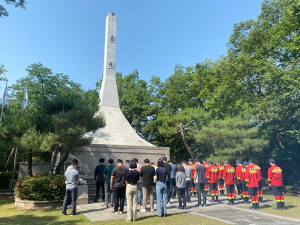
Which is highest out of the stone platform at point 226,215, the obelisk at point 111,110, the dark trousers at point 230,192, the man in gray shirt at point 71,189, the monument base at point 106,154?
the obelisk at point 111,110

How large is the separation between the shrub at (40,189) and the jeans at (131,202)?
3460 mm

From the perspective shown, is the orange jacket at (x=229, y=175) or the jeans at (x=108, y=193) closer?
the jeans at (x=108, y=193)

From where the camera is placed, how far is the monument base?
12828mm

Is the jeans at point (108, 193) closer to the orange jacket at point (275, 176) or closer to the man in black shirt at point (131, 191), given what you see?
the man in black shirt at point (131, 191)

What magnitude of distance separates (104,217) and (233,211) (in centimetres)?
399

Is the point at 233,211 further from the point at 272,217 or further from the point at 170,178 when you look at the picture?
the point at 170,178

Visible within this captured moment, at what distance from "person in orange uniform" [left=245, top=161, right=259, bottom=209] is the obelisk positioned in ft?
27.9

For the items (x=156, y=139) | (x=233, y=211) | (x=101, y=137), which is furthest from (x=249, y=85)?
(x=233, y=211)

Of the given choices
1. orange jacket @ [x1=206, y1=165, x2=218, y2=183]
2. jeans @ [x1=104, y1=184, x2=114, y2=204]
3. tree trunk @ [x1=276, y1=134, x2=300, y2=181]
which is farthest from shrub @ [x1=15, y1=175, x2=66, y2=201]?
tree trunk @ [x1=276, y1=134, x2=300, y2=181]

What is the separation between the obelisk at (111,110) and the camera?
49.2 feet

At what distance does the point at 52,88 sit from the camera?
25.5 meters

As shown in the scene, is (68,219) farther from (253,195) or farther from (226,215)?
(253,195)

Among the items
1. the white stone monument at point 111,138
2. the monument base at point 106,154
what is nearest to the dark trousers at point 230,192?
the white stone monument at point 111,138

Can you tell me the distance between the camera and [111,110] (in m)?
16.8
